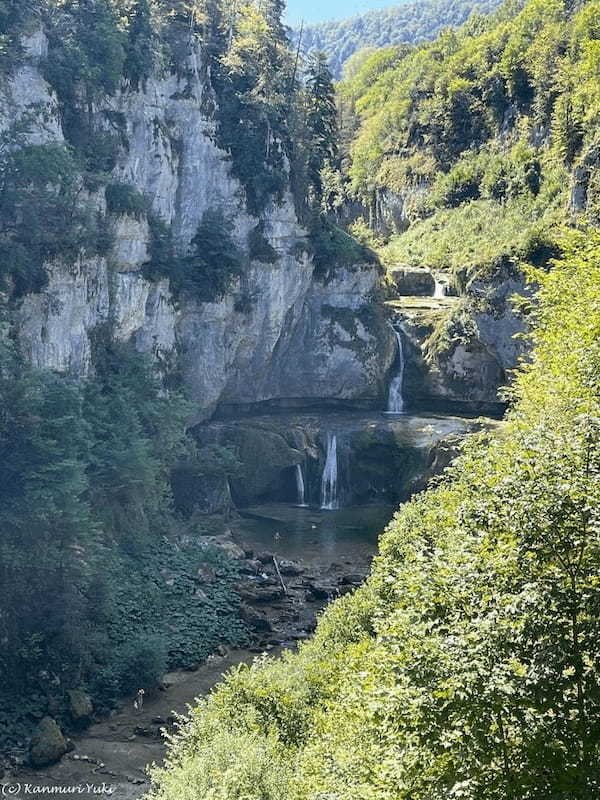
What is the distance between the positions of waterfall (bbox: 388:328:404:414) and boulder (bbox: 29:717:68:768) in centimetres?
3203

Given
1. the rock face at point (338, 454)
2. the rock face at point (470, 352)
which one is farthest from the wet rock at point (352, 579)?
the rock face at point (470, 352)

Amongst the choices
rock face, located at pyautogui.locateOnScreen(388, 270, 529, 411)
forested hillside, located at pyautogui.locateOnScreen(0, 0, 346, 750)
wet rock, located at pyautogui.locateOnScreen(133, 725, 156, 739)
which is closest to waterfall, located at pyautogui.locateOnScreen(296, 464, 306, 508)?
forested hillside, located at pyautogui.locateOnScreen(0, 0, 346, 750)

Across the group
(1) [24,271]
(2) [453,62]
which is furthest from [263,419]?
(2) [453,62]

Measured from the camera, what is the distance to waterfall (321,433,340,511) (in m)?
45.9

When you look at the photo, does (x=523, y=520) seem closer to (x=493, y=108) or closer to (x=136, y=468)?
(x=136, y=468)

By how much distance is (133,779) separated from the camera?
837 inches

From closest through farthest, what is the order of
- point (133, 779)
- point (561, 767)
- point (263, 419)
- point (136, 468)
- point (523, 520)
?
point (561, 767) → point (523, 520) → point (133, 779) → point (136, 468) → point (263, 419)

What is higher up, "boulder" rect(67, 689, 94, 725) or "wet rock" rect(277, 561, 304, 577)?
"wet rock" rect(277, 561, 304, 577)

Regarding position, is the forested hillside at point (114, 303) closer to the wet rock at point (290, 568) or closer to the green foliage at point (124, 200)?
the green foliage at point (124, 200)

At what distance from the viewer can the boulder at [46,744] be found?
21594 millimetres

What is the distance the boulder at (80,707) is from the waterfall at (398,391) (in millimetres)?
30180

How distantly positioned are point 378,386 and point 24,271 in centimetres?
2575

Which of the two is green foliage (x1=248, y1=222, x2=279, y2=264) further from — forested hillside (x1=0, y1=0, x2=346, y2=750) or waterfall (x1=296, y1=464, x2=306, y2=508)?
waterfall (x1=296, y1=464, x2=306, y2=508)

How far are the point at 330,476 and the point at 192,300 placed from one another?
1194 cm
